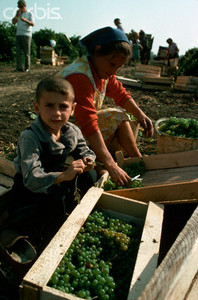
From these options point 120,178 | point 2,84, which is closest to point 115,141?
point 120,178

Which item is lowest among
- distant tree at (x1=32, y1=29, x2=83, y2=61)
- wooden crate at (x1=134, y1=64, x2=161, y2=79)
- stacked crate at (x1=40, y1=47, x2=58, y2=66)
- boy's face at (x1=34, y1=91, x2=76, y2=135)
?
boy's face at (x1=34, y1=91, x2=76, y2=135)

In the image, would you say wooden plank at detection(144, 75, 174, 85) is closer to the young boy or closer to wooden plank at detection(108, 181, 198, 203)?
the young boy

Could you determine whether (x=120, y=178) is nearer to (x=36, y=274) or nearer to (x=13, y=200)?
(x=13, y=200)

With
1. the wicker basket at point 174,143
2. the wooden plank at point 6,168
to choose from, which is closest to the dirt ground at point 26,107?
the wooden plank at point 6,168

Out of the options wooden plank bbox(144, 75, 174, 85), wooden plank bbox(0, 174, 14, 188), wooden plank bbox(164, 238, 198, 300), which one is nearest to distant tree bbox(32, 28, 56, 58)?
wooden plank bbox(144, 75, 174, 85)

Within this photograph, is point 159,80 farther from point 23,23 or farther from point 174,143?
point 174,143

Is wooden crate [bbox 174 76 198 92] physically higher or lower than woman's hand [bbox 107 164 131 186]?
higher

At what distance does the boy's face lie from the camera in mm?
2178

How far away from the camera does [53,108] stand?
7.21 feet

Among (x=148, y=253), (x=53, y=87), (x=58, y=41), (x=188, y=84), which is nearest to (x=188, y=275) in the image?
(x=148, y=253)

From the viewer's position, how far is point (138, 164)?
308cm

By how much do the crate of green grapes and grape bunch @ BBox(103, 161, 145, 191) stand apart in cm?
30

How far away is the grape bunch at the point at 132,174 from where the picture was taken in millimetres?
2574

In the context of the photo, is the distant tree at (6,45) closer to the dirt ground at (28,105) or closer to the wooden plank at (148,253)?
the dirt ground at (28,105)
